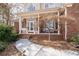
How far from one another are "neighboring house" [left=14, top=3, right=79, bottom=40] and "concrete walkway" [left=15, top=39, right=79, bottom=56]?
9 centimetres

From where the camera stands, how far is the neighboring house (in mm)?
2004

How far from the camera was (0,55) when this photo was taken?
6.64ft

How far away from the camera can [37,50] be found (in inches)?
79.7

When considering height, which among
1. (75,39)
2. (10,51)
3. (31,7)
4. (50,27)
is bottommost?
(10,51)

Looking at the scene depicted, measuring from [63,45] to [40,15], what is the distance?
0.42 meters

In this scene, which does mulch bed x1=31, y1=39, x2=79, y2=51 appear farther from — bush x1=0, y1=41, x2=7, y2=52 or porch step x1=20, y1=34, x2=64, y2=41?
bush x1=0, y1=41, x2=7, y2=52

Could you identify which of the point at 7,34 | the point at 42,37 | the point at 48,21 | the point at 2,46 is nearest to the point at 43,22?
the point at 48,21

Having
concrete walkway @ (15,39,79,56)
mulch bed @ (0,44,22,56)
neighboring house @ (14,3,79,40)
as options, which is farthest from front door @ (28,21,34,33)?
→ mulch bed @ (0,44,22,56)

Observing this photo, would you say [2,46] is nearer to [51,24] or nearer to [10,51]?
[10,51]

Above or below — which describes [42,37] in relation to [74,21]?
below

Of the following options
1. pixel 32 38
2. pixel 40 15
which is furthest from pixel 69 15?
pixel 32 38

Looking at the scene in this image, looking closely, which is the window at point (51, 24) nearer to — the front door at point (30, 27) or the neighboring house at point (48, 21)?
the neighboring house at point (48, 21)

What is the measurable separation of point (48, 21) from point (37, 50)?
0.35 meters

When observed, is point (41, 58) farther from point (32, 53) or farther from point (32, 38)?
point (32, 38)
